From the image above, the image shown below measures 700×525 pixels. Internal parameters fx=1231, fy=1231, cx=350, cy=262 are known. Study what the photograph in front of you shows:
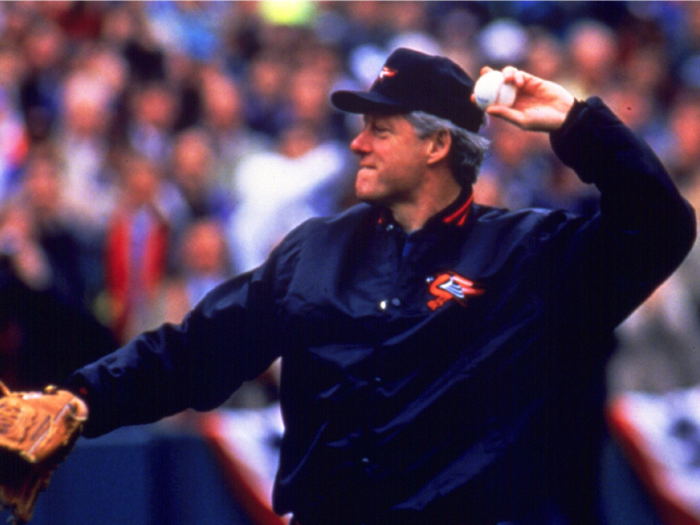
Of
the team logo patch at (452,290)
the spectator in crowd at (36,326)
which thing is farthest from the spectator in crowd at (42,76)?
the team logo patch at (452,290)

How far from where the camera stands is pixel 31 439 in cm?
329

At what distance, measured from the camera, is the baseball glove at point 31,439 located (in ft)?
10.8

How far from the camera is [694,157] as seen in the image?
7.73 m

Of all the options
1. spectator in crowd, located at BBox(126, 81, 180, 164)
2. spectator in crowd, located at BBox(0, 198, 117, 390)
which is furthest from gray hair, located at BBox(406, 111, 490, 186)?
spectator in crowd, located at BBox(126, 81, 180, 164)

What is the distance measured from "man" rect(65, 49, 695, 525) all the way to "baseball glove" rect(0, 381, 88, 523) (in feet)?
0.31

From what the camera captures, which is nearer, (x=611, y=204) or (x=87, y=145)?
(x=611, y=204)

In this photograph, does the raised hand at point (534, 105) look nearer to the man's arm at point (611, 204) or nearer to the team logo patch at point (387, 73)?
the man's arm at point (611, 204)

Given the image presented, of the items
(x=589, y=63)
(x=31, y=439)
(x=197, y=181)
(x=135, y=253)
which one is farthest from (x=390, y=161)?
(x=589, y=63)

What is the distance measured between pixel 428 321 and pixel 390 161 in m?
0.53

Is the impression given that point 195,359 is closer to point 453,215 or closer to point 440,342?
point 440,342

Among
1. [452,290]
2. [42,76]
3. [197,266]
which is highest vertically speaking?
[452,290]

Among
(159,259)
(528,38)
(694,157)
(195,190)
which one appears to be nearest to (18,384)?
(159,259)

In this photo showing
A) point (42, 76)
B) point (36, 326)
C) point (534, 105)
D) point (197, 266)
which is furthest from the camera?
point (42, 76)

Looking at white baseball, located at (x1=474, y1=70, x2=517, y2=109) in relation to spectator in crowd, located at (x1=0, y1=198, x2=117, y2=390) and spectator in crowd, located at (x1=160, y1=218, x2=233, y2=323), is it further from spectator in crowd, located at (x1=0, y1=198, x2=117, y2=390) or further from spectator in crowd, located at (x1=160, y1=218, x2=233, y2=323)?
spectator in crowd, located at (x1=160, y1=218, x2=233, y2=323)
